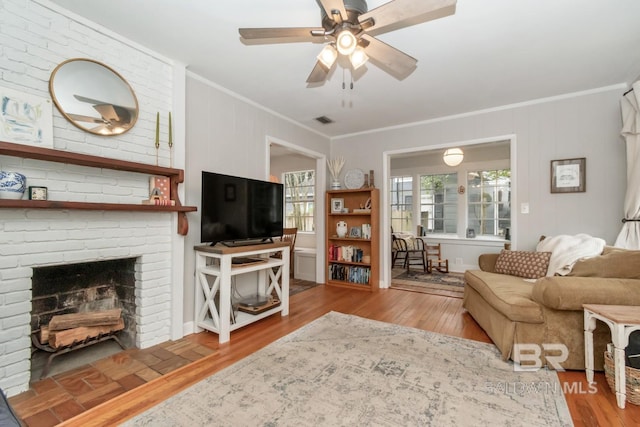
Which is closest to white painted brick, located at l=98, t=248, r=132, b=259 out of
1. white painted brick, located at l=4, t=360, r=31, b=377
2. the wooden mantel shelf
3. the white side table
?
the wooden mantel shelf

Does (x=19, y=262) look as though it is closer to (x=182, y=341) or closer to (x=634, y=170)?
(x=182, y=341)

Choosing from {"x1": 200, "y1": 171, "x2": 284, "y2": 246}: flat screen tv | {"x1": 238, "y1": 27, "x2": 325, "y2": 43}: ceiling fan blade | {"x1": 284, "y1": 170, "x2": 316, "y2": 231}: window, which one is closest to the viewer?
{"x1": 238, "y1": 27, "x2": 325, "y2": 43}: ceiling fan blade

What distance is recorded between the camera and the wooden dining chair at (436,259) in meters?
5.63

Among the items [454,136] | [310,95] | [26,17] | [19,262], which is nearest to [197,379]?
[19,262]

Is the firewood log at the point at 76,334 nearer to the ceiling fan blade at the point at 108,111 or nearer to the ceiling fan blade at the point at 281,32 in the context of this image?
the ceiling fan blade at the point at 108,111

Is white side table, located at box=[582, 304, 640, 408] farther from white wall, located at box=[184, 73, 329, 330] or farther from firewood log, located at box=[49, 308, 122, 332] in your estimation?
firewood log, located at box=[49, 308, 122, 332]

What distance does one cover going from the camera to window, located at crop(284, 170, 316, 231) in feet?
19.0

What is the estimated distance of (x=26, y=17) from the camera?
1800 mm

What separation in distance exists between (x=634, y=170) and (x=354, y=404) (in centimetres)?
344

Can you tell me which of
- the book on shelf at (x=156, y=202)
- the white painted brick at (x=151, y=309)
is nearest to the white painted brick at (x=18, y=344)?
the white painted brick at (x=151, y=309)

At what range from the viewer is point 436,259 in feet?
19.5

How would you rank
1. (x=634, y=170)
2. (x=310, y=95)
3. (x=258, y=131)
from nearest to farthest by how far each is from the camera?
(x=634, y=170) < (x=310, y=95) < (x=258, y=131)

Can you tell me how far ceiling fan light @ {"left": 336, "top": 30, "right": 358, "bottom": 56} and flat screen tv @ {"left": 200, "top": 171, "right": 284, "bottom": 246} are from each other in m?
1.60

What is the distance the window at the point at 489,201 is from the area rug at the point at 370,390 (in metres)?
4.08
